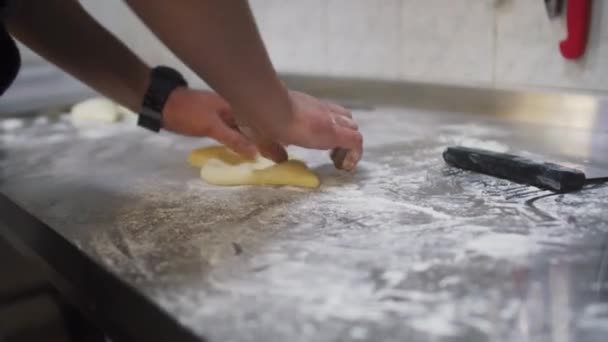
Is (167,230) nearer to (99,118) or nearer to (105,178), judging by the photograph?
(105,178)

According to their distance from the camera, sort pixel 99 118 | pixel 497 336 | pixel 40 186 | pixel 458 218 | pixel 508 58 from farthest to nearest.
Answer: pixel 99 118 → pixel 508 58 → pixel 40 186 → pixel 458 218 → pixel 497 336

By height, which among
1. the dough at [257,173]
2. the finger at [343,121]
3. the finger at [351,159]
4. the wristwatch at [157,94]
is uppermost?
the wristwatch at [157,94]

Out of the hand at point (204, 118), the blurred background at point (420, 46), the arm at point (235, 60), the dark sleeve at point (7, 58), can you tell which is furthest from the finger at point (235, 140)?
the blurred background at point (420, 46)

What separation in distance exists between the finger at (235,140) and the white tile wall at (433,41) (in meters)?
0.29

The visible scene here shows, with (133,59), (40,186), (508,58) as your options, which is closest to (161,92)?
(133,59)

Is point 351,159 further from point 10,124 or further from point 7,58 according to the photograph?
point 10,124

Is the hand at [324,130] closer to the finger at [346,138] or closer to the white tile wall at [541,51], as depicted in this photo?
the finger at [346,138]

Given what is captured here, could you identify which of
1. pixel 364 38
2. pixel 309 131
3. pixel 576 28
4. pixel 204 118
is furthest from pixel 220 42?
pixel 364 38

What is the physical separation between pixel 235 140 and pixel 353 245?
0.30 meters

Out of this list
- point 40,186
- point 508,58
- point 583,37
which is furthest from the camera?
point 508,58

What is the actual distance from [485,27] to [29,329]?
2.88ft

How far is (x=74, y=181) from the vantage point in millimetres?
743

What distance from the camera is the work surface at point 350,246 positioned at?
14.2 inches

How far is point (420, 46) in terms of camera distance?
41.9 inches
